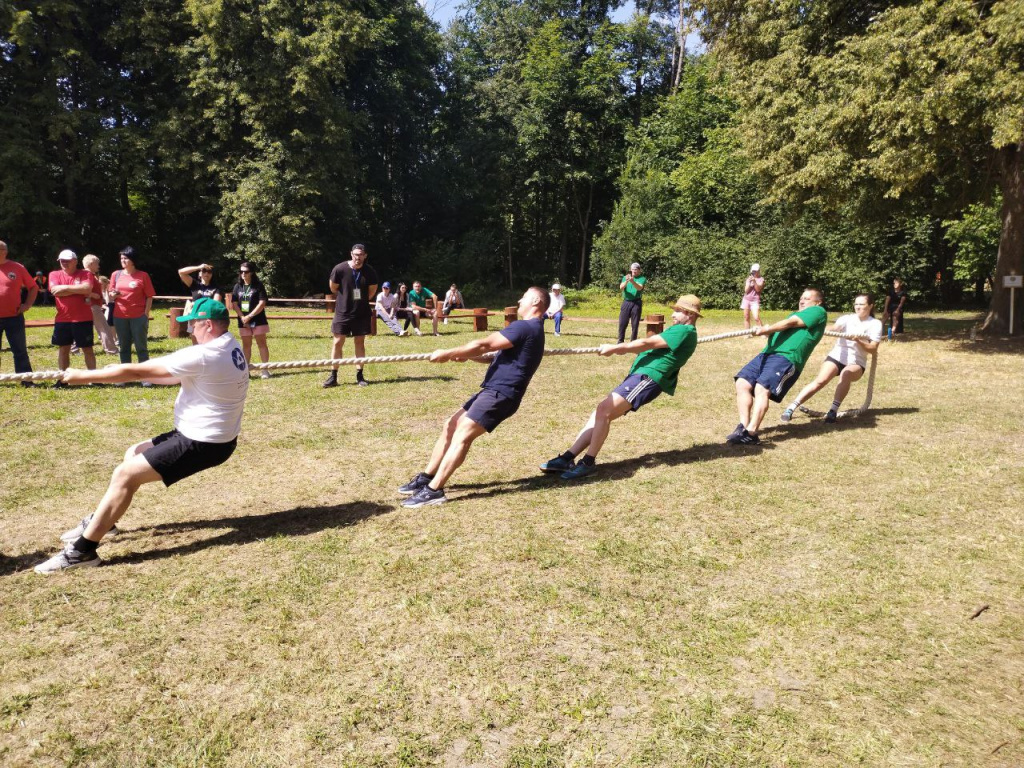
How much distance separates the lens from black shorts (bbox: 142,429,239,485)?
191 inches

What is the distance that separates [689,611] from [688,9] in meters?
20.6

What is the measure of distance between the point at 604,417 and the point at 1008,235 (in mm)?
16064

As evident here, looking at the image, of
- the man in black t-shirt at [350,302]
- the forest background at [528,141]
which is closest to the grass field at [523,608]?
the man in black t-shirt at [350,302]

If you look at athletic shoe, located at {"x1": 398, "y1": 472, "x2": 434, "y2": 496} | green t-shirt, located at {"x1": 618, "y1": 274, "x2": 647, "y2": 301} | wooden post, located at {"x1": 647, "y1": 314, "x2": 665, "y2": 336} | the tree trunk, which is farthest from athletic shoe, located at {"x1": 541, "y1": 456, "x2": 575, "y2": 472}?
the tree trunk

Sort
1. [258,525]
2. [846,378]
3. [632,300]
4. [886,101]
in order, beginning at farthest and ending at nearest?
[632,300] < [886,101] < [846,378] < [258,525]

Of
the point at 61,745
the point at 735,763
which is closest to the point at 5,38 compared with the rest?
the point at 61,745

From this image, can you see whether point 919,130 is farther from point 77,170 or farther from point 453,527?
point 77,170

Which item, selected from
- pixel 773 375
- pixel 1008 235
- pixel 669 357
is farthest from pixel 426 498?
pixel 1008 235

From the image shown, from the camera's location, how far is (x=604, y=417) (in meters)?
6.89

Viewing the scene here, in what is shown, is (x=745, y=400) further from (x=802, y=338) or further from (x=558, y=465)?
(x=558, y=465)

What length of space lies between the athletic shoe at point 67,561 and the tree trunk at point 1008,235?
1903cm

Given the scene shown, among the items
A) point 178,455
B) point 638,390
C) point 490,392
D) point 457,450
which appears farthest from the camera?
point 638,390

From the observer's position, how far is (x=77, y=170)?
28.7 metres

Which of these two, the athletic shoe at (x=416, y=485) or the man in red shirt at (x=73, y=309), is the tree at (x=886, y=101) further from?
the man in red shirt at (x=73, y=309)
